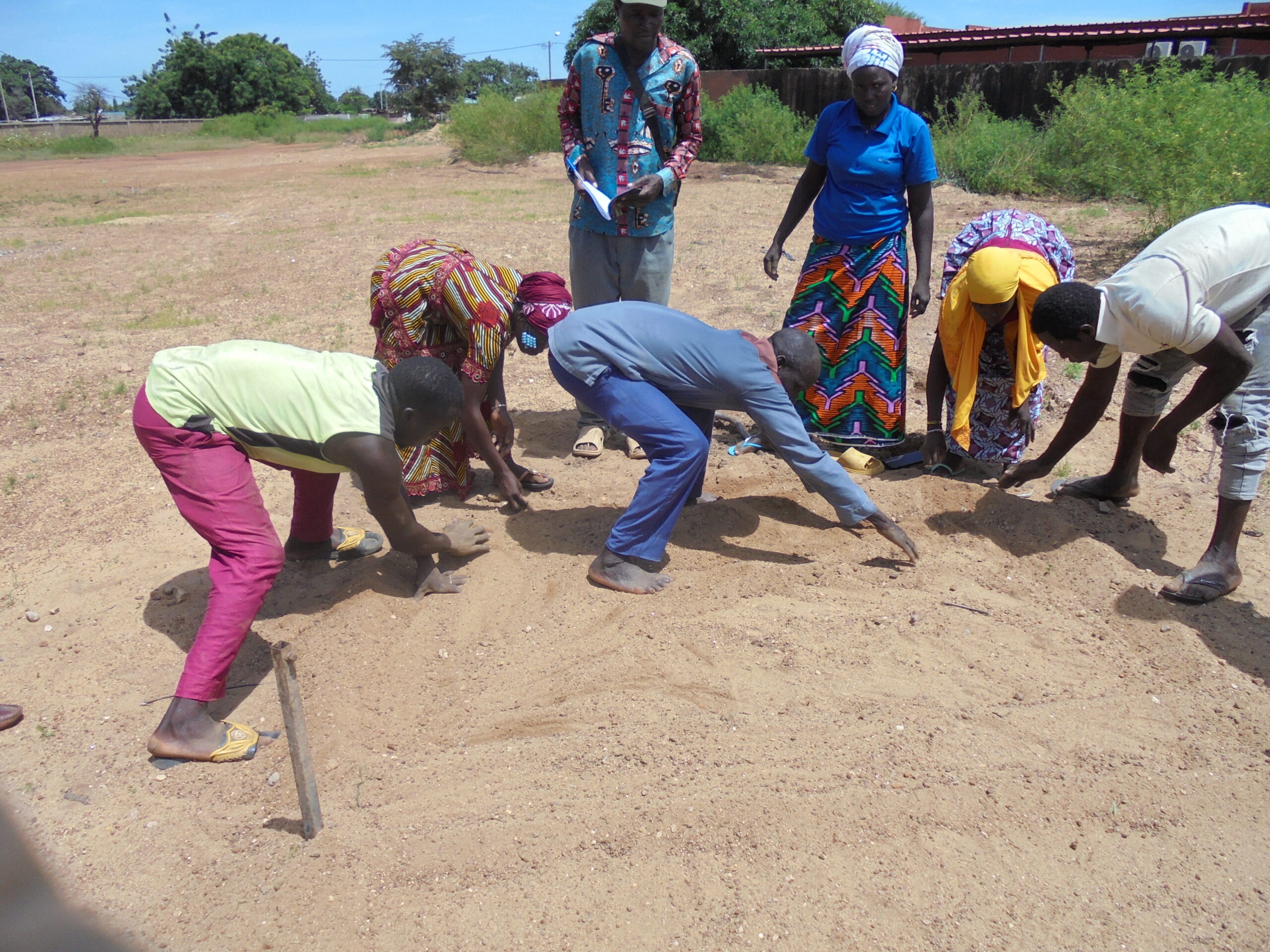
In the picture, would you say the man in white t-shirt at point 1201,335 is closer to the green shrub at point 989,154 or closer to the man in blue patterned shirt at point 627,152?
the man in blue patterned shirt at point 627,152

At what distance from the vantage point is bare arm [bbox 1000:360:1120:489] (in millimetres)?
3805

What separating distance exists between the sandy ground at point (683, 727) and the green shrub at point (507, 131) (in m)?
16.0

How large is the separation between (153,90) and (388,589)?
51.2 meters

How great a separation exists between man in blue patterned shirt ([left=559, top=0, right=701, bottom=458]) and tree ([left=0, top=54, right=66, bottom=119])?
65.1m

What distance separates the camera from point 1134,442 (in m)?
4.11

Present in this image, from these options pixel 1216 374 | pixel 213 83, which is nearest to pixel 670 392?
pixel 1216 374

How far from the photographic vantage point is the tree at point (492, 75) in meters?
33.9

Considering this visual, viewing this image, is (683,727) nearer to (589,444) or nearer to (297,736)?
(297,736)

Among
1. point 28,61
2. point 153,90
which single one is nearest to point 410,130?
point 153,90

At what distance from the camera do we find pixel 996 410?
4.34 m

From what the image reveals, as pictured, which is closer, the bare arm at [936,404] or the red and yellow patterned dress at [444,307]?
the red and yellow patterned dress at [444,307]

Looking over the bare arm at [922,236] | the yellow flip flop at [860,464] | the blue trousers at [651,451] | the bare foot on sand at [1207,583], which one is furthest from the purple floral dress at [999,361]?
the blue trousers at [651,451]

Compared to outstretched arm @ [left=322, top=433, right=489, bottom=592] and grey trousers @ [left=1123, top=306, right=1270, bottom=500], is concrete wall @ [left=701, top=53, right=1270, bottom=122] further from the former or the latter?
outstretched arm @ [left=322, top=433, right=489, bottom=592]

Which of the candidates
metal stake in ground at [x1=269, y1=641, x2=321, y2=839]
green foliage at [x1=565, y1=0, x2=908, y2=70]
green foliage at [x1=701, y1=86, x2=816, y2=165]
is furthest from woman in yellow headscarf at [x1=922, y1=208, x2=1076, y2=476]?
green foliage at [x1=565, y1=0, x2=908, y2=70]
